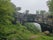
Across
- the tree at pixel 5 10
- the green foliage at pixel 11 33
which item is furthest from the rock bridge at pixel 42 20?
the tree at pixel 5 10

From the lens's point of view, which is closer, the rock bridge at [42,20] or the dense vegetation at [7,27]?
the dense vegetation at [7,27]

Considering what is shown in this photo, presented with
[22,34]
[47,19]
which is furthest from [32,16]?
[22,34]

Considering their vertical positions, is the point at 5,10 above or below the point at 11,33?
above

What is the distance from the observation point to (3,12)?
6.71 meters

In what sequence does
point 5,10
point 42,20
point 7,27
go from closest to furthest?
point 5,10 → point 7,27 → point 42,20

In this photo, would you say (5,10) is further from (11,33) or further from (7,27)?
(11,33)

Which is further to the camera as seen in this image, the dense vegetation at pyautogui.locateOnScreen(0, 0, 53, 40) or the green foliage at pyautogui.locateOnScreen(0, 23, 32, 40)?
the green foliage at pyautogui.locateOnScreen(0, 23, 32, 40)

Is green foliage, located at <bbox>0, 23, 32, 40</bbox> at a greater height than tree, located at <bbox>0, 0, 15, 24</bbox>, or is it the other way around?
tree, located at <bbox>0, 0, 15, 24</bbox>

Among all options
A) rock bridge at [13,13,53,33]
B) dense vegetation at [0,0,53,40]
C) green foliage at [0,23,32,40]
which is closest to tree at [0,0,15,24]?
dense vegetation at [0,0,53,40]

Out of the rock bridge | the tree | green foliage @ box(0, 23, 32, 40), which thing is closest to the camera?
the tree

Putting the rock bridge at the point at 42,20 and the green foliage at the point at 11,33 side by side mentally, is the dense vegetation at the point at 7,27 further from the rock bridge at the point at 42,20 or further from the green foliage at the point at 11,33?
the rock bridge at the point at 42,20

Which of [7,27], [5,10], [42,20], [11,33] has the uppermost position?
[5,10]

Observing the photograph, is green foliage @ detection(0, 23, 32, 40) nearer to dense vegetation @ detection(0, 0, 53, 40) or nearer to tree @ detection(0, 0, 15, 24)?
dense vegetation @ detection(0, 0, 53, 40)

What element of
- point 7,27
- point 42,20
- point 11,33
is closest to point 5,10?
point 7,27
